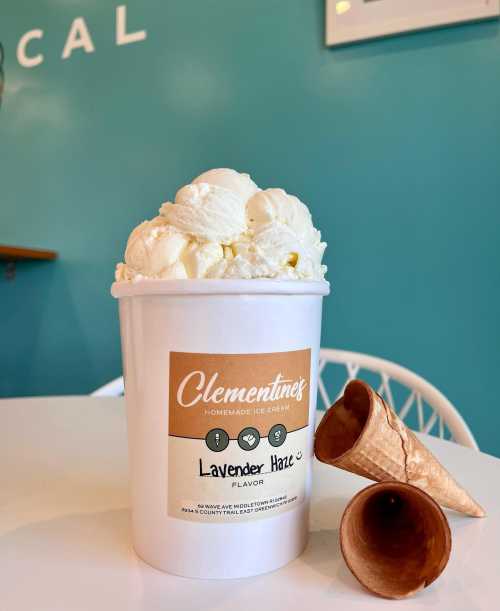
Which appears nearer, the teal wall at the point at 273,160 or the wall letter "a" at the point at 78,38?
the teal wall at the point at 273,160

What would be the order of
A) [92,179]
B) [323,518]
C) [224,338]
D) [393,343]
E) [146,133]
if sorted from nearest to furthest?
1. [224,338]
2. [323,518]
3. [393,343]
4. [146,133]
5. [92,179]

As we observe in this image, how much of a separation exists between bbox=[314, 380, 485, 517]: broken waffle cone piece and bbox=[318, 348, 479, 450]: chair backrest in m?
0.38

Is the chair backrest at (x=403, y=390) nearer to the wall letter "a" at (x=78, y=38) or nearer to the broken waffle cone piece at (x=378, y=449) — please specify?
the broken waffle cone piece at (x=378, y=449)

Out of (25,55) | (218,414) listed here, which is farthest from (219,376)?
(25,55)

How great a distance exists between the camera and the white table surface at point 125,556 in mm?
327

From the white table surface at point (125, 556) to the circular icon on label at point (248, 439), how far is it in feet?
0.35

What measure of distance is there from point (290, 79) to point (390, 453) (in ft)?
4.52

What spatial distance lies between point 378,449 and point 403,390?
106 centimetres

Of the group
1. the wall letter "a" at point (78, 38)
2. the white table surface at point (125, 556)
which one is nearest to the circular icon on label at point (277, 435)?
the white table surface at point (125, 556)

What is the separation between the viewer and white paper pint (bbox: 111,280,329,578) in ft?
1.11

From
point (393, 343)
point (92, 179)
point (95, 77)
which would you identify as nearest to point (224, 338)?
point (393, 343)

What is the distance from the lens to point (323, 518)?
449mm

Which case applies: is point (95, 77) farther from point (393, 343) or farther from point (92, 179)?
point (393, 343)

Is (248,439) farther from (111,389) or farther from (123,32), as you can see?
(123,32)
